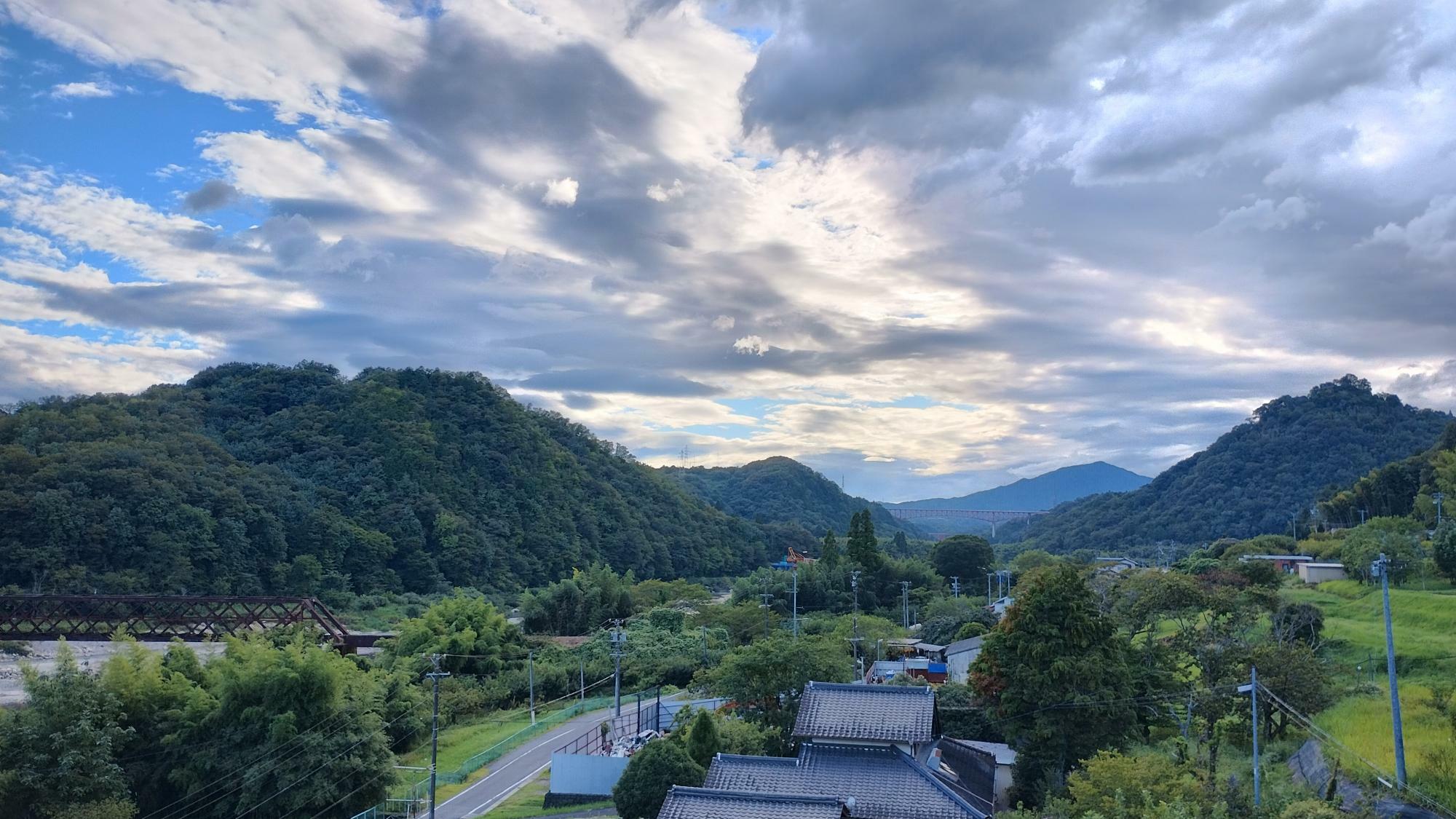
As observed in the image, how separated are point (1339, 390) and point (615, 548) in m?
95.0

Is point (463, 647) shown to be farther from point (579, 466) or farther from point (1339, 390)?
point (1339, 390)

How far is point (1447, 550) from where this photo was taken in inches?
1495

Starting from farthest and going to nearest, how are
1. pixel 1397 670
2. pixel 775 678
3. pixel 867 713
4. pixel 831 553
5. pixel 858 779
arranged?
pixel 831 553
pixel 1397 670
pixel 775 678
pixel 867 713
pixel 858 779

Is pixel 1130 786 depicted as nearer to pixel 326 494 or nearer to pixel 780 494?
pixel 326 494

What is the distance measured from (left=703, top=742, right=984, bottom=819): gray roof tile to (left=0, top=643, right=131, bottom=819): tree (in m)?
14.2

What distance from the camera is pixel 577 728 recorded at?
1410 inches

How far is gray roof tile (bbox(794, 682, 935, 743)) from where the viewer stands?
20250 millimetres

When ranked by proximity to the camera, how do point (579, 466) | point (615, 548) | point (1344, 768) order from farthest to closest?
point (579, 466)
point (615, 548)
point (1344, 768)

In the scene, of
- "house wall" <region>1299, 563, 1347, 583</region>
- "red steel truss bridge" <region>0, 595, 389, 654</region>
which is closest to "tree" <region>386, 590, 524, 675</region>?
"red steel truss bridge" <region>0, 595, 389, 654</region>

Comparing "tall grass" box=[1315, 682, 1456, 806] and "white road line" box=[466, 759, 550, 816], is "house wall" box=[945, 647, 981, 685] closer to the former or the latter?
"tall grass" box=[1315, 682, 1456, 806]

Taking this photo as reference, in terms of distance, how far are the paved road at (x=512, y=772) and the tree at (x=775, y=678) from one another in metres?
6.81

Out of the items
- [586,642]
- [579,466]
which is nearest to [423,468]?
[579,466]

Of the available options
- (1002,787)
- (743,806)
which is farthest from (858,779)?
(1002,787)

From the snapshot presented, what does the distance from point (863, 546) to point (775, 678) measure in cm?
4043
